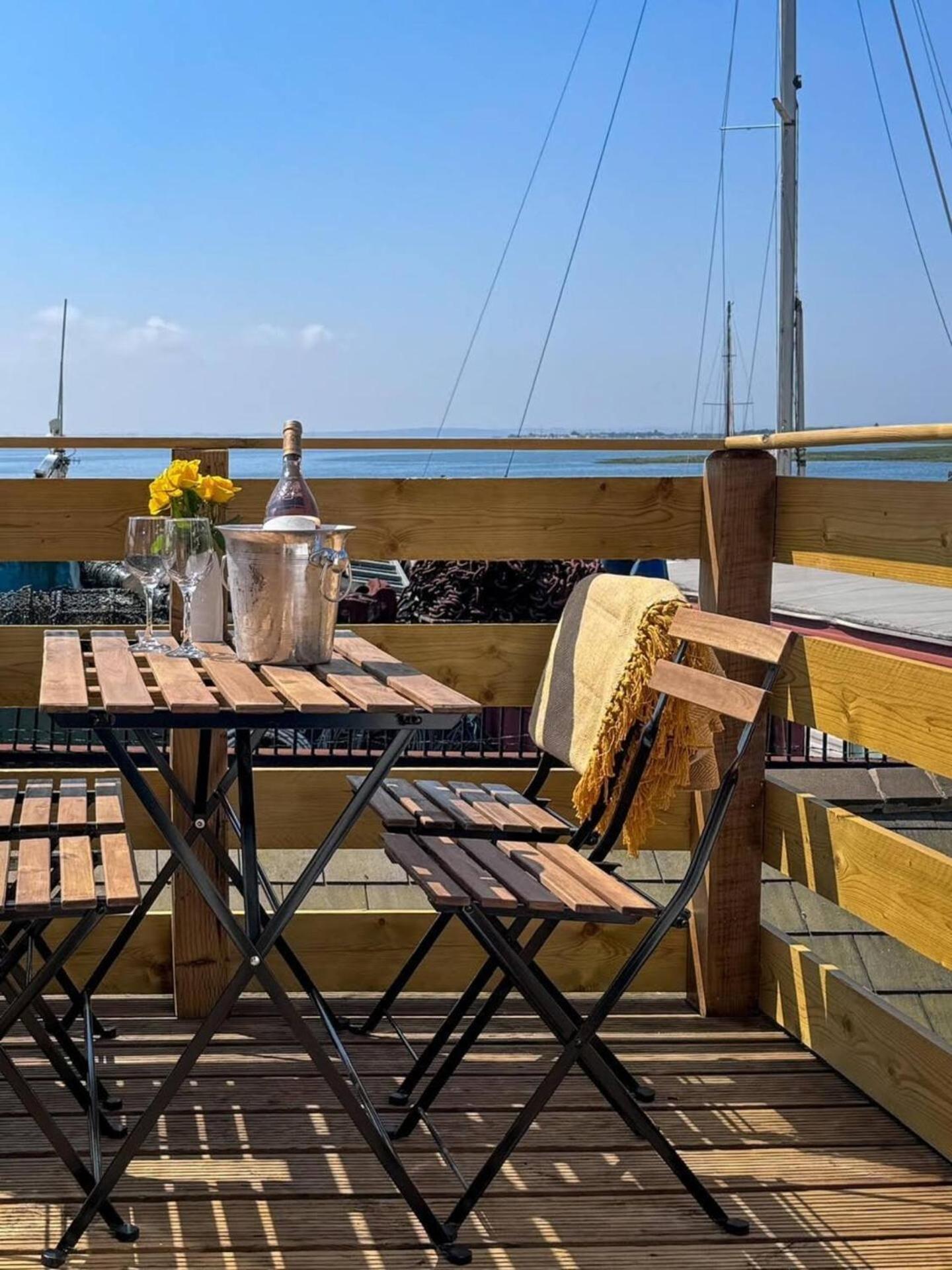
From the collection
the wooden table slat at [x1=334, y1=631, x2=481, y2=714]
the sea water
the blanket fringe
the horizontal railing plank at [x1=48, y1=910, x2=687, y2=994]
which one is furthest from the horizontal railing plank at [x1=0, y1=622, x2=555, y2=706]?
the sea water

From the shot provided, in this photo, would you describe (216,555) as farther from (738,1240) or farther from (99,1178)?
(738,1240)

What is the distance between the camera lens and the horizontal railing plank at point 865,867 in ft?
7.43

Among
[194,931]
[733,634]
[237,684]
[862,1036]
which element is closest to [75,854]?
[237,684]

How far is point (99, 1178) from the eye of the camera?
2012mm

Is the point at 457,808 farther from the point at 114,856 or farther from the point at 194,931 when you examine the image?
the point at 194,931

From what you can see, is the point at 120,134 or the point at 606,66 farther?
the point at 120,134

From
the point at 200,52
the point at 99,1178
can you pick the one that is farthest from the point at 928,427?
the point at 200,52

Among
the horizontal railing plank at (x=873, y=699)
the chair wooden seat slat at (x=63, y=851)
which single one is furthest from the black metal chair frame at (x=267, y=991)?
the horizontal railing plank at (x=873, y=699)

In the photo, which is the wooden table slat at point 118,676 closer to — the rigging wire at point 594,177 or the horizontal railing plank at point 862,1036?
the horizontal railing plank at point 862,1036

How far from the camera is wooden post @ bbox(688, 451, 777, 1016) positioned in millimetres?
2934

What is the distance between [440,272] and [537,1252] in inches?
2149

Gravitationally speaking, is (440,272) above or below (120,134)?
below

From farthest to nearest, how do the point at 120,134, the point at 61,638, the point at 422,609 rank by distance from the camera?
the point at 120,134 → the point at 422,609 → the point at 61,638

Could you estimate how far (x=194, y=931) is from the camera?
9.48ft
